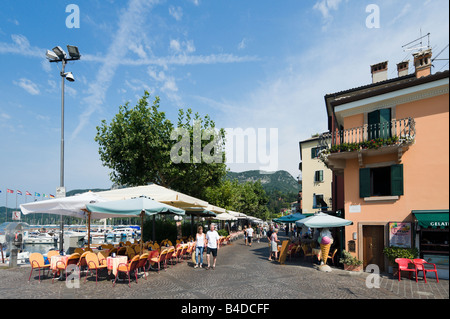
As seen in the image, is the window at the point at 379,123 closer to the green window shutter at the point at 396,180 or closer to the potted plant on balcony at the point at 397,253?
the green window shutter at the point at 396,180

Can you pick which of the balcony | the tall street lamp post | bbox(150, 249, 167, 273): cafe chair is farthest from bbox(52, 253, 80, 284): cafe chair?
the balcony

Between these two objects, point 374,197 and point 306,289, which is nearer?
point 306,289

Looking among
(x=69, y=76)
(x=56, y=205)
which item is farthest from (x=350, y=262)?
(x=69, y=76)

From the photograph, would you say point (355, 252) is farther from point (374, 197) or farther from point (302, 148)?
point (302, 148)

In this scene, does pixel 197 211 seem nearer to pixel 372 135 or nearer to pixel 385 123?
pixel 372 135

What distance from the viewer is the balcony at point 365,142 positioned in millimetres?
10711

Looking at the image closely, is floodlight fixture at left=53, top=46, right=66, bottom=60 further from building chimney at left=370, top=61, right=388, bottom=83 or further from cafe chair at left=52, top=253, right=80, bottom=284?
building chimney at left=370, top=61, right=388, bottom=83

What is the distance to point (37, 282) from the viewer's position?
9.59 m

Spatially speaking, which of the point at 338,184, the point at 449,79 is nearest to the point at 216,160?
the point at 338,184

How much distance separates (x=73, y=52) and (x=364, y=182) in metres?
15.2

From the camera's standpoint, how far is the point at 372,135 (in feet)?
40.9
